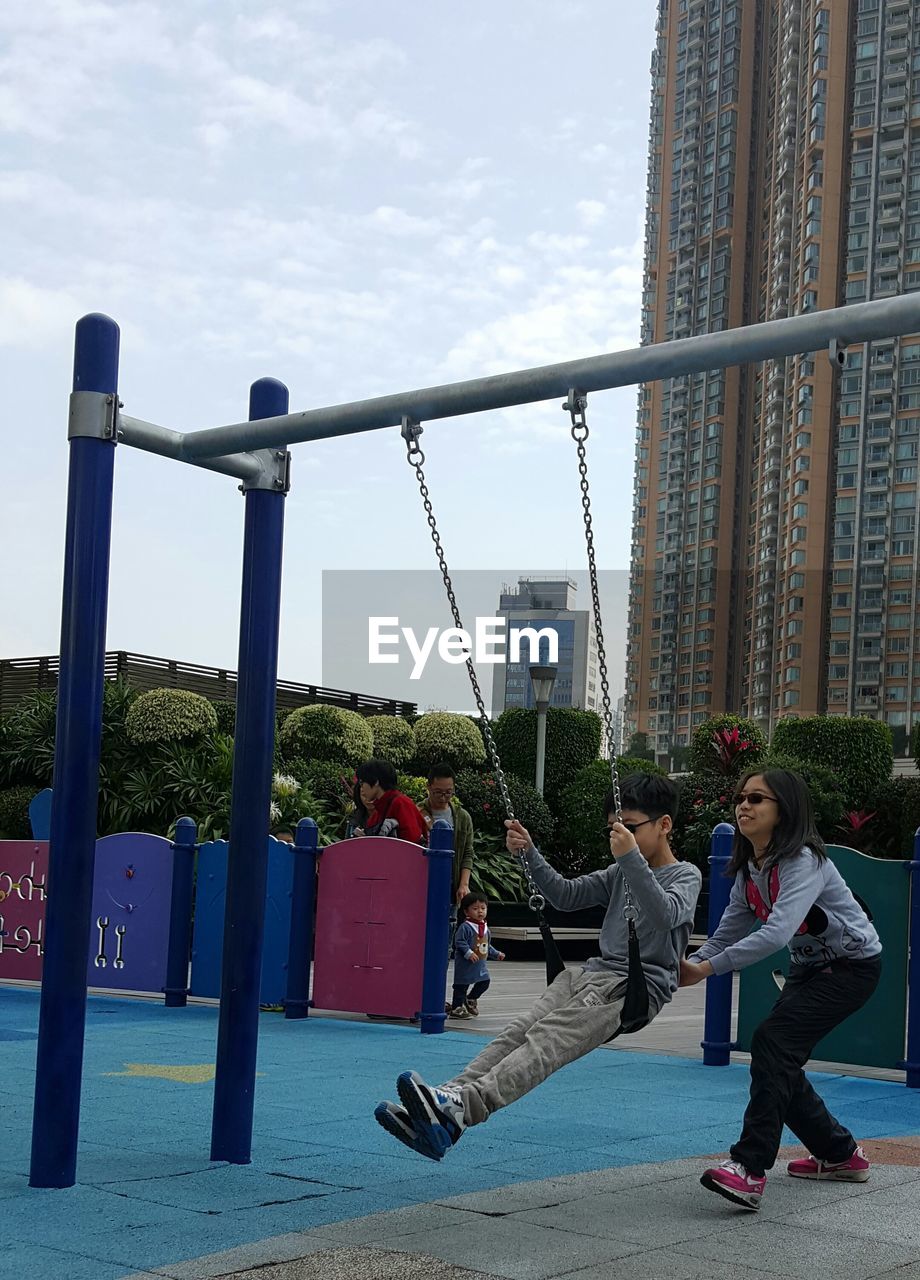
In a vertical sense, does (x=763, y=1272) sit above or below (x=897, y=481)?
below

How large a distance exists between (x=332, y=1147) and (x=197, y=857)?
624 cm

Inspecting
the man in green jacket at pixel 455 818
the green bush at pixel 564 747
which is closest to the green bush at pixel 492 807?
the green bush at pixel 564 747

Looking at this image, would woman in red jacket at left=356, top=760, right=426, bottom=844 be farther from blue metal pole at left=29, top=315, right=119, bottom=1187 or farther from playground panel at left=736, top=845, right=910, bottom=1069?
blue metal pole at left=29, top=315, right=119, bottom=1187

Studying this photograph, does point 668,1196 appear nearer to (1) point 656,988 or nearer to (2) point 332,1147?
(1) point 656,988

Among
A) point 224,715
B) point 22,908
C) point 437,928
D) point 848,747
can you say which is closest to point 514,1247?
point 437,928

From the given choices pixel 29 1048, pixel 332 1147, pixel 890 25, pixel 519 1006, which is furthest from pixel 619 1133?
pixel 890 25

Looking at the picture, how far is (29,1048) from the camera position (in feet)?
26.2

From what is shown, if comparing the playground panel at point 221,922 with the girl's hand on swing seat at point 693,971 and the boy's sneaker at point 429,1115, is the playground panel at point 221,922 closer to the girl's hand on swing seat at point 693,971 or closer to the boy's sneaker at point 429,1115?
the girl's hand on swing seat at point 693,971

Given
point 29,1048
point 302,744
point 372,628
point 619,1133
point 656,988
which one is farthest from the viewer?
point 372,628

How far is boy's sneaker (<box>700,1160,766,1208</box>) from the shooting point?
4301 mm

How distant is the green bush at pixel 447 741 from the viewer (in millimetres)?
24625

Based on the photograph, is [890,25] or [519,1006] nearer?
[519,1006]

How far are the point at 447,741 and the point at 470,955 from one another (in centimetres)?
1444

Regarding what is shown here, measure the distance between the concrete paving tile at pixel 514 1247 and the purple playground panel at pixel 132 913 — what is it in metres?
7.33
